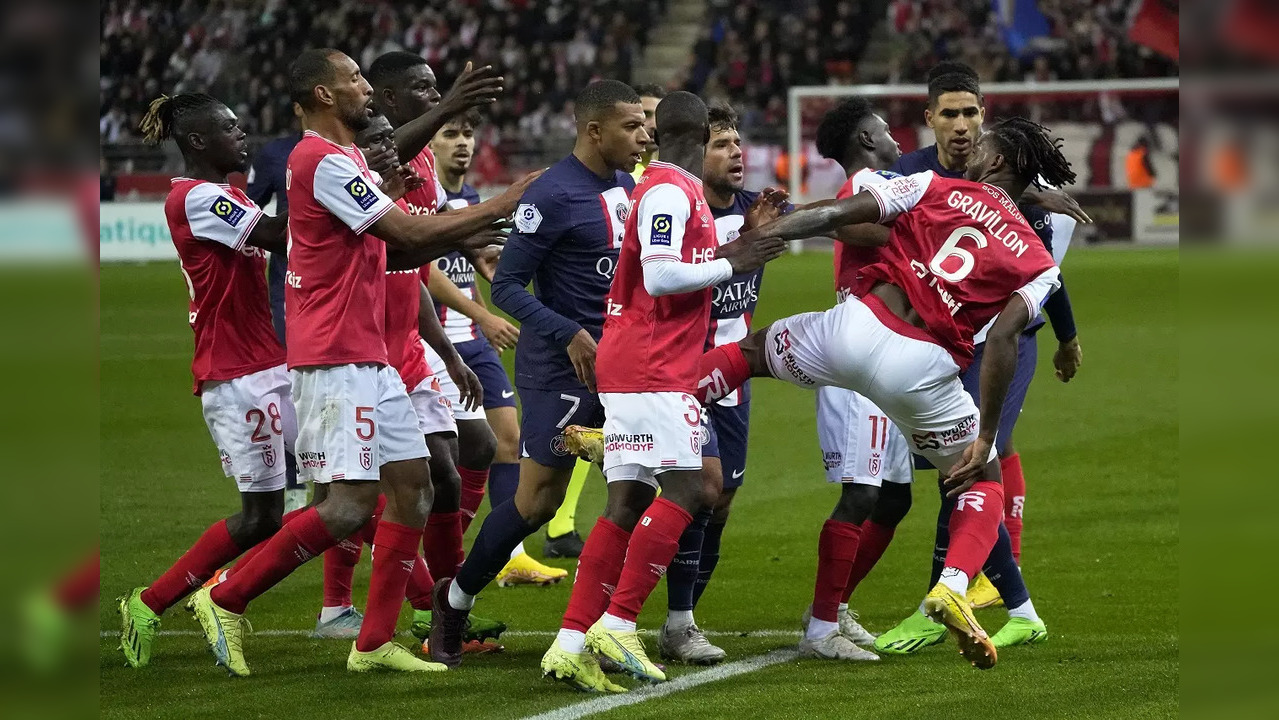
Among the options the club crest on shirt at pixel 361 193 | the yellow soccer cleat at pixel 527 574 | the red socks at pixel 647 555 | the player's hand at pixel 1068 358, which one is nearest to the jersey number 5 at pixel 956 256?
the red socks at pixel 647 555

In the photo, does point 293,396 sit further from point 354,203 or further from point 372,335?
point 354,203

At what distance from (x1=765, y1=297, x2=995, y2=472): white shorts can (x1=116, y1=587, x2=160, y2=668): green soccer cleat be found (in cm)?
263

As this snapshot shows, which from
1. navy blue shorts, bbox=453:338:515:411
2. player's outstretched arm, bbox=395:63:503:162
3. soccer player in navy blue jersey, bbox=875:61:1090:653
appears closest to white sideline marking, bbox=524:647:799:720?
soccer player in navy blue jersey, bbox=875:61:1090:653

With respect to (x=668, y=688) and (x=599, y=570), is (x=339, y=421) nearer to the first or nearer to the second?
(x=599, y=570)

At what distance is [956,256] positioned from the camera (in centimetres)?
525

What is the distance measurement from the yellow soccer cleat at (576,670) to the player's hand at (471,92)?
201 cm

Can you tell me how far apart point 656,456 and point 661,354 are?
1.18 ft

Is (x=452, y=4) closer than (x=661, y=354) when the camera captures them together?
No

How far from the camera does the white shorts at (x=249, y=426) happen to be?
576 centimetres

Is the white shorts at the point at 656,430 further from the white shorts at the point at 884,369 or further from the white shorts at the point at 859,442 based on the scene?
the white shorts at the point at 859,442

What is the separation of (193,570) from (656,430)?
2041 millimetres

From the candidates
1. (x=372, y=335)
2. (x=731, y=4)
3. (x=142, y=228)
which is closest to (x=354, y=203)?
(x=372, y=335)

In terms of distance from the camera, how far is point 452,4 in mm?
38000
